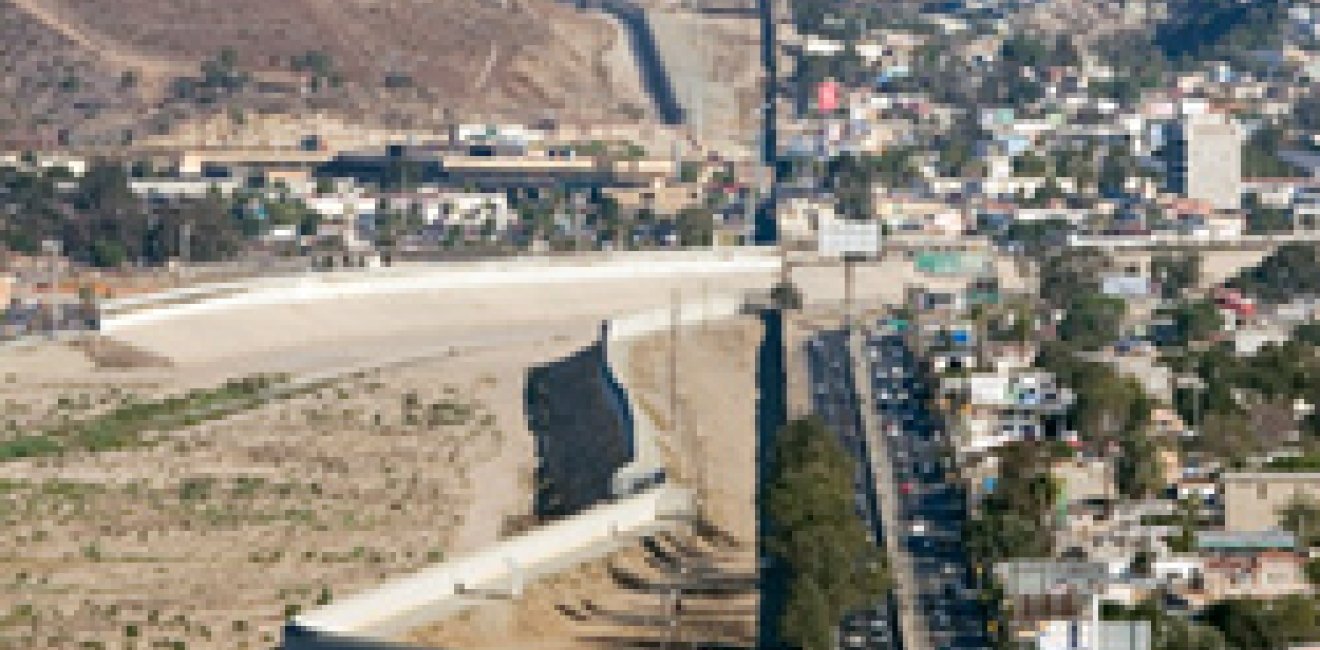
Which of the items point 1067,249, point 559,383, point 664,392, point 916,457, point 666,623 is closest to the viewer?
point 666,623

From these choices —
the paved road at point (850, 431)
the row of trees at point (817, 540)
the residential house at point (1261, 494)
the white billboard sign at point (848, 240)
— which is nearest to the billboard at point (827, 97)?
the white billboard sign at point (848, 240)

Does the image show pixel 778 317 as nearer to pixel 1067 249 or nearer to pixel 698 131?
pixel 1067 249

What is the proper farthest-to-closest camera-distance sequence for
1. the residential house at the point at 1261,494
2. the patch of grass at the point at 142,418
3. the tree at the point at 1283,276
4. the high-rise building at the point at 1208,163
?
1. the high-rise building at the point at 1208,163
2. the tree at the point at 1283,276
3. the patch of grass at the point at 142,418
4. the residential house at the point at 1261,494

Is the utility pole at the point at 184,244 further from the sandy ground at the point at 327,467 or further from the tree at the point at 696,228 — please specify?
the tree at the point at 696,228

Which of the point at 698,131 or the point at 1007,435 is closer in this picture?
the point at 1007,435

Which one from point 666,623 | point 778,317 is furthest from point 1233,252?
point 666,623

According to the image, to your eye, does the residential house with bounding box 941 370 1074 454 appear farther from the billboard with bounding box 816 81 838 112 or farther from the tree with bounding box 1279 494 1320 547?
the billboard with bounding box 816 81 838 112
